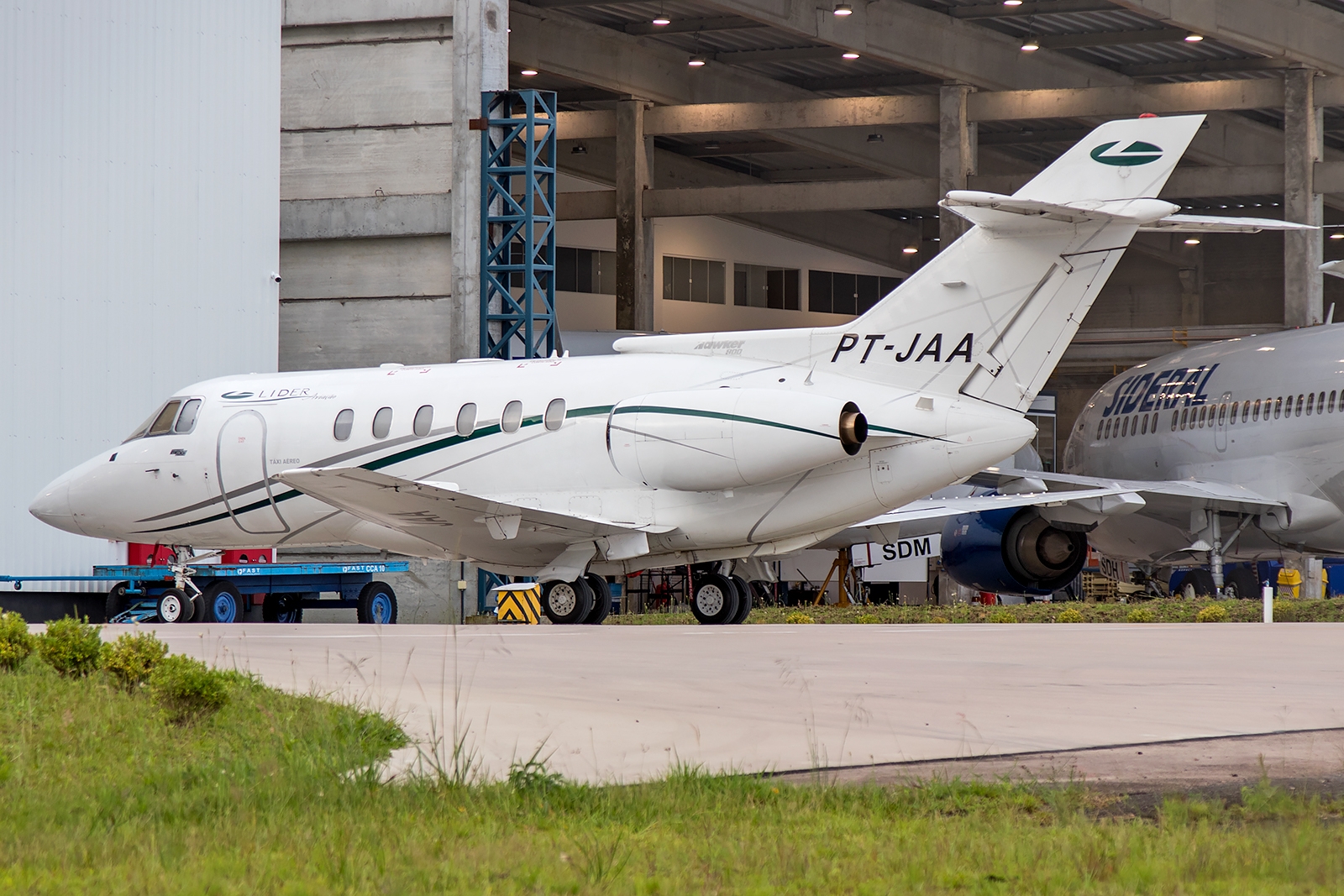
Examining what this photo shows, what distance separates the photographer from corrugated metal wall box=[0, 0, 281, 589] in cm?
2298

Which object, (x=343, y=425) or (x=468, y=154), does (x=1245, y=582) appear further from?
(x=343, y=425)

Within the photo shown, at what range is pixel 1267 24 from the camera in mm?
37125

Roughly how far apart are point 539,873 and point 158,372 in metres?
21.4

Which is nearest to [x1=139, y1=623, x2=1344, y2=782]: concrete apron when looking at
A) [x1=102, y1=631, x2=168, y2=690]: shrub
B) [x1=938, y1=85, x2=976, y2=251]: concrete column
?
[x1=102, y1=631, x2=168, y2=690]: shrub

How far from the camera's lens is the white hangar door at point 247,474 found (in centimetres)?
1795

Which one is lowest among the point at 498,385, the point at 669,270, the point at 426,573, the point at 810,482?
the point at 426,573

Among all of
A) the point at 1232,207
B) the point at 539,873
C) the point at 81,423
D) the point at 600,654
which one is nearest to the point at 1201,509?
the point at 600,654

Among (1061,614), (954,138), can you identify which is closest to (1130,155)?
Result: (1061,614)

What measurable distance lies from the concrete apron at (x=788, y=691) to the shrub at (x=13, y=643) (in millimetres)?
1183

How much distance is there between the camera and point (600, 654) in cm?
1034

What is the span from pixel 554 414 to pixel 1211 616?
9164mm

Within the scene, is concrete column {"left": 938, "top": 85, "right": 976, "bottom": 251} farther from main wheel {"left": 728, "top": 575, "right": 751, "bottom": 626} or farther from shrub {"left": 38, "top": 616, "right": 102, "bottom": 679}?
shrub {"left": 38, "top": 616, "right": 102, "bottom": 679}

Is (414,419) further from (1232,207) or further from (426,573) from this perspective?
(1232,207)

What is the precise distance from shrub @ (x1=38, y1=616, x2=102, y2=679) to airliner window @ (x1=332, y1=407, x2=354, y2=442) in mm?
8841
